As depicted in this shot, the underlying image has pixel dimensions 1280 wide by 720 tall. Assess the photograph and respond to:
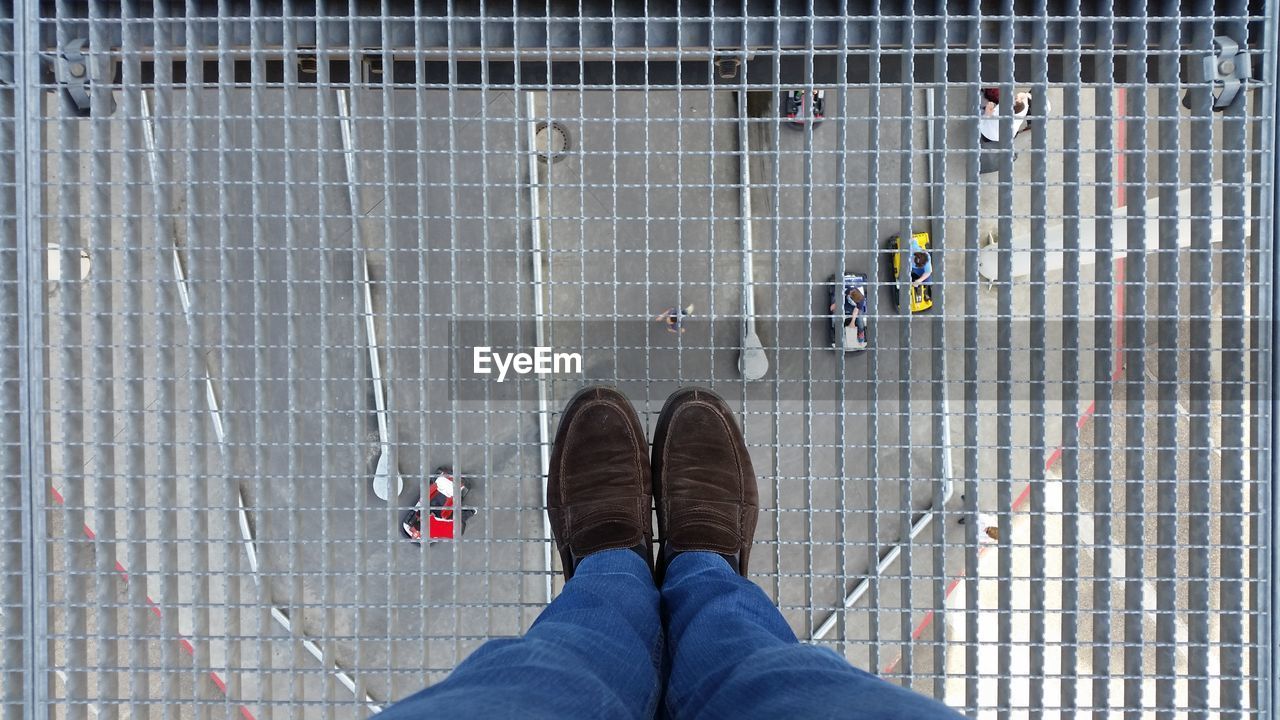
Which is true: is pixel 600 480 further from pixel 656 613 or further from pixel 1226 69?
pixel 1226 69

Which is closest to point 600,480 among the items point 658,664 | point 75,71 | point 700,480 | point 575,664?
point 700,480

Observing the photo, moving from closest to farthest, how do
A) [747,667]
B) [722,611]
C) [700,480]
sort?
[747,667], [722,611], [700,480]

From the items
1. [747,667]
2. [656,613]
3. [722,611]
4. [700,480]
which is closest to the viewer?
[747,667]

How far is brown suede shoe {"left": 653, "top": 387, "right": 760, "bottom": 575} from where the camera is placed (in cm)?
183

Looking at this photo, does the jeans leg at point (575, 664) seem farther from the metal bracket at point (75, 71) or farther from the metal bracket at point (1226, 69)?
the metal bracket at point (1226, 69)

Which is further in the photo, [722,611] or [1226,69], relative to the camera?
[1226,69]

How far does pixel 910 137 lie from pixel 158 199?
188 cm

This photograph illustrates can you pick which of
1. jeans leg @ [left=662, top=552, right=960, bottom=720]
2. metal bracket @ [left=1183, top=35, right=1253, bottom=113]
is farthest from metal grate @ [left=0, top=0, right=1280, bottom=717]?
jeans leg @ [left=662, top=552, right=960, bottom=720]

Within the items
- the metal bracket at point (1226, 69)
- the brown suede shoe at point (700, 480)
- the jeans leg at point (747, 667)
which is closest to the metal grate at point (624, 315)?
the metal bracket at point (1226, 69)

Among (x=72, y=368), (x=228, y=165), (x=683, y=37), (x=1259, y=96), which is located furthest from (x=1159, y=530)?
(x=72, y=368)

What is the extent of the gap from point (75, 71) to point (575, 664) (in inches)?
73.7

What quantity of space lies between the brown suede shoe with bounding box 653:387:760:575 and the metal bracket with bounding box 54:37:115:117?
165 cm

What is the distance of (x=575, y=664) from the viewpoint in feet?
4.19

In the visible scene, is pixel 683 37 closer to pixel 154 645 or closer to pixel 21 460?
pixel 21 460
